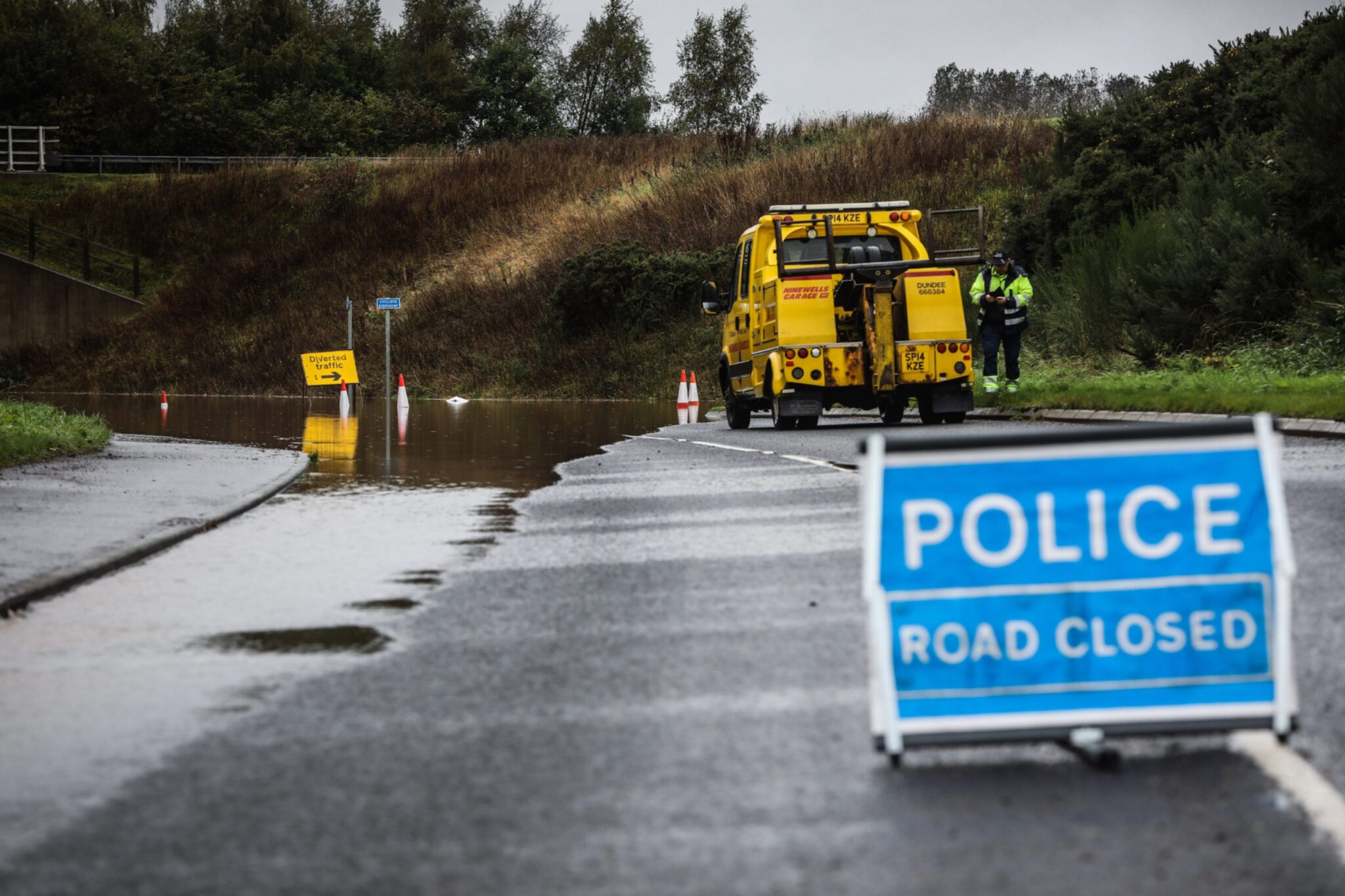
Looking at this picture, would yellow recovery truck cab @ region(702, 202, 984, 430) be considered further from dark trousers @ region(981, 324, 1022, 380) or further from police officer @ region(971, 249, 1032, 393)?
dark trousers @ region(981, 324, 1022, 380)

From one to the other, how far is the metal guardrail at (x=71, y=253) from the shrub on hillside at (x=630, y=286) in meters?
19.9

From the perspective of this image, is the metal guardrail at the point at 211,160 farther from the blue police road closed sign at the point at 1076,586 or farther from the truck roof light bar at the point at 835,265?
the blue police road closed sign at the point at 1076,586

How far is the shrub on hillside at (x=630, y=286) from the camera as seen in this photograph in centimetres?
4681

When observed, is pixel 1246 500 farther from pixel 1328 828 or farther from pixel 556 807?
pixel 556 807

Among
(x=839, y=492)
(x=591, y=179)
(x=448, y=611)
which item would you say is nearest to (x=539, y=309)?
(x=591, y=179)

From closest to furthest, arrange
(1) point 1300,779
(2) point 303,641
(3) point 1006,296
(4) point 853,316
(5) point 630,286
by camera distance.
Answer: (1) point 1300,779, (2) point 303,641, (4) point 853,316, (3) point 1006,296, (5) point 630,286

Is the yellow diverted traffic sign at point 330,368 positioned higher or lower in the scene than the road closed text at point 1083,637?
higher

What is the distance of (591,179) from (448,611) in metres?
53.7

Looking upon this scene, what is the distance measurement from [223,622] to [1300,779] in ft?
16.3

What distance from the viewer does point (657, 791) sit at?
4.98 m

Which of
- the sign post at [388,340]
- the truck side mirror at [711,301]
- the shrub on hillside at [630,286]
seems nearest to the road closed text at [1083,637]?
the truck side mirror at [711,301]

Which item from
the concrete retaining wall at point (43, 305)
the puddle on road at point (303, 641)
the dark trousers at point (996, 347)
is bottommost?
the puddle on road at point (303, 641)

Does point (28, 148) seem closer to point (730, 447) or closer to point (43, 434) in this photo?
point (43, 434)

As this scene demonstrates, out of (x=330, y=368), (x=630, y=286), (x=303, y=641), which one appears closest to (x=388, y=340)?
(x=330, y=368)
